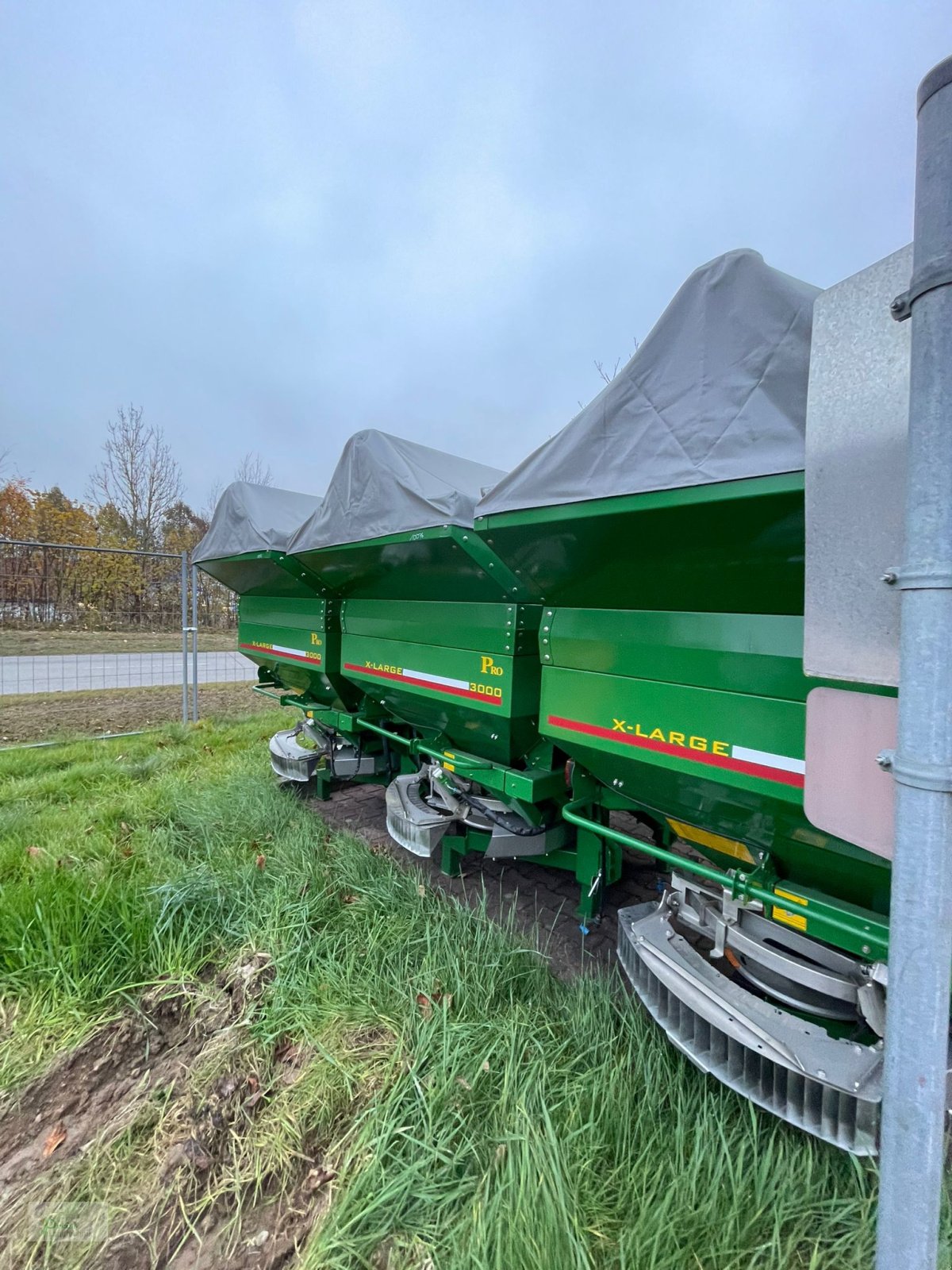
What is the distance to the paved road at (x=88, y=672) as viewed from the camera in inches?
306

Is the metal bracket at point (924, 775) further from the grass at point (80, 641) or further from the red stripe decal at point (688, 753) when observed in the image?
the grass at point (80, 641)

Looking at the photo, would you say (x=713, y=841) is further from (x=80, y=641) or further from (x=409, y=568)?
(x=80, y=641)

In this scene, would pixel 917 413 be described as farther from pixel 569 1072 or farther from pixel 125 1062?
pixel 125 1062

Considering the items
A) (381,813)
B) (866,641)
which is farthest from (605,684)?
(381,813)

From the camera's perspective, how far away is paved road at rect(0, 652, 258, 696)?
7762 millimetres

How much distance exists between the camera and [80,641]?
8.32m

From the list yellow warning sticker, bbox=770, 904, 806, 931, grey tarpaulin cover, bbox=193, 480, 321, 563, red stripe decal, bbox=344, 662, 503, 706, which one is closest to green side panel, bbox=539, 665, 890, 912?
yellow warning sticker, bbox=770, 904, 806, 931

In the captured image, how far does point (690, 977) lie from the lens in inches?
75.8

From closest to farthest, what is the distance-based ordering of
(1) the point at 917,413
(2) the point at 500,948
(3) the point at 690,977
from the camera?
(1) the point at 917,413
(3) the point at 690,977
(2) the point at 500,948

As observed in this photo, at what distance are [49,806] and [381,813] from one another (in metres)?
2.61

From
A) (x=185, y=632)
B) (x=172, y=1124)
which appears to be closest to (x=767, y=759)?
(x=172, y=1124)

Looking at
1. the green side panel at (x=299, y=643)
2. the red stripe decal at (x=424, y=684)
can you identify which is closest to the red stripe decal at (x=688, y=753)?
the red stripe decal at (x=424, y=684)

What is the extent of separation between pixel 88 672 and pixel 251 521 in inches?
233

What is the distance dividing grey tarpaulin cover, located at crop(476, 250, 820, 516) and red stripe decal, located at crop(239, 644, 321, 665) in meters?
2.91
